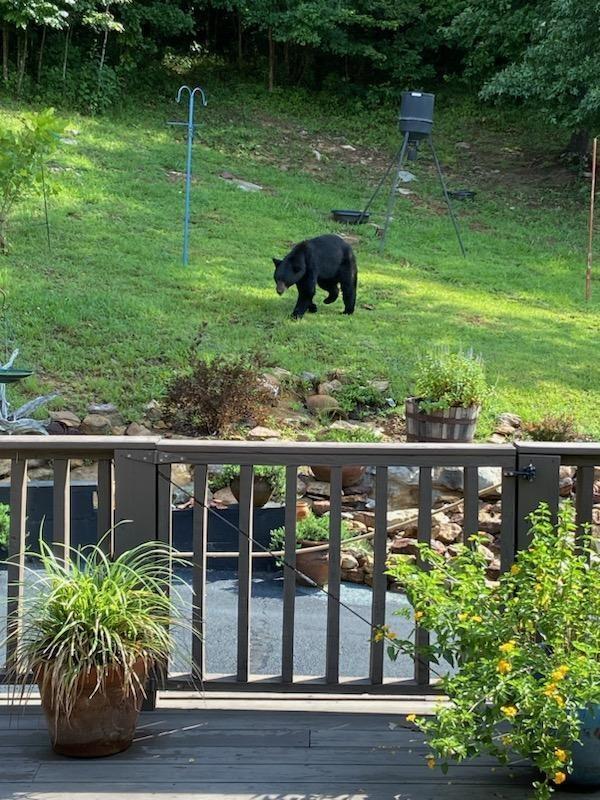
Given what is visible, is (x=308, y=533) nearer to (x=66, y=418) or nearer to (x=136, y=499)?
(x=66, y=418)

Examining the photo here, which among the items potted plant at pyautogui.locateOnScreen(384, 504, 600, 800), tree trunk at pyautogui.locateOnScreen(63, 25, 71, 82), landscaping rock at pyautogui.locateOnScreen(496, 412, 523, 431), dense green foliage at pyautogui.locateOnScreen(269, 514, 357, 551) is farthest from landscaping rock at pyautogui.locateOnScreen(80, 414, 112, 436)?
tree trunk at pyautogui.locateOnScreen(63, 25, 71, 82)

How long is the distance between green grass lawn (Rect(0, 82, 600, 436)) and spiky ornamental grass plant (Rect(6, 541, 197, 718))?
506 centimetres

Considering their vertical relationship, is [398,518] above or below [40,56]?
below

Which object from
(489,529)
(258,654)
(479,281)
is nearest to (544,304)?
(479,281)

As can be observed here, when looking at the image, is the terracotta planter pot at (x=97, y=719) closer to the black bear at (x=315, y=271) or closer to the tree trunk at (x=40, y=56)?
the black bear at (x=315, y=271)

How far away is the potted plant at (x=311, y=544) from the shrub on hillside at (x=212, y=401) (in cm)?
148

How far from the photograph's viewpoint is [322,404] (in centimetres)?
859

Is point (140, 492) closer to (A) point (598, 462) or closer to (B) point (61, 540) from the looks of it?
(B) point (61, 540)

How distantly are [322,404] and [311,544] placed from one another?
246 centimetres

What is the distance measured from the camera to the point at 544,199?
63.3 ft

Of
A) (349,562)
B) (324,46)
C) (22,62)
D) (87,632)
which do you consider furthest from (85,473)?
(324,46)

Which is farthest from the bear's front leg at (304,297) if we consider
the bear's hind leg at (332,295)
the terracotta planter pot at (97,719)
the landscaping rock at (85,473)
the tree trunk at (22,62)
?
the tree trunk at (22,62)

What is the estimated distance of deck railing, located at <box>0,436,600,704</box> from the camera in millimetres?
3422

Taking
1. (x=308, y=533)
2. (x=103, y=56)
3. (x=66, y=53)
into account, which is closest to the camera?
(x=308, y=533)
